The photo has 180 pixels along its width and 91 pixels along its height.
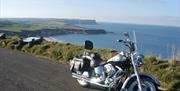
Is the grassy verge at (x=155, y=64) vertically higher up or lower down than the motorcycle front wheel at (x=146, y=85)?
lower down

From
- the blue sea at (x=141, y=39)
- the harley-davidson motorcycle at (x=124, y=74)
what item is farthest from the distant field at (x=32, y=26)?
the harley-davidson motorcycle at (x=124, y=74)

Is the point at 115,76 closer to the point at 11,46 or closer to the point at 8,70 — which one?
the point at 8,70

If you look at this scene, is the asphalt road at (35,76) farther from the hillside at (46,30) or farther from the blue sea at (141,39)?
the hillside at (46,30)

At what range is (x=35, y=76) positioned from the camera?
12.3 meters

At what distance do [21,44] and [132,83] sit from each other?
15372 mm

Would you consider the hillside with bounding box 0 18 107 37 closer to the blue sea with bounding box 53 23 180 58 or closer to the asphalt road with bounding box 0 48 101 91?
the blue sea with bounding box 53 23 180 58

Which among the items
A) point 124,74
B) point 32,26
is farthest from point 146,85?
point 32,26

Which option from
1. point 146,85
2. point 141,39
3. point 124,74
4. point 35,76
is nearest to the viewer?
point 146,85

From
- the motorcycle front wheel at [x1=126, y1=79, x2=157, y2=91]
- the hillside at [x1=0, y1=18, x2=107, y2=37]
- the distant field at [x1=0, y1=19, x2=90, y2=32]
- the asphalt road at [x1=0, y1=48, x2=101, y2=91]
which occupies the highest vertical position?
the motorcycle front wheel at [x1=126, y1=79, x2=157, y2=91]

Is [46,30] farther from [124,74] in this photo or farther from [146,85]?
[146,85]

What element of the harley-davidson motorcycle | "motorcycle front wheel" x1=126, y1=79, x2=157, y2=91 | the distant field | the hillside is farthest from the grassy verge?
the distant field

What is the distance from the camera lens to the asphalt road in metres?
10.4

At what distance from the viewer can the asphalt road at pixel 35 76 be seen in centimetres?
1042

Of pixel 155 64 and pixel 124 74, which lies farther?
pixel 155 64
